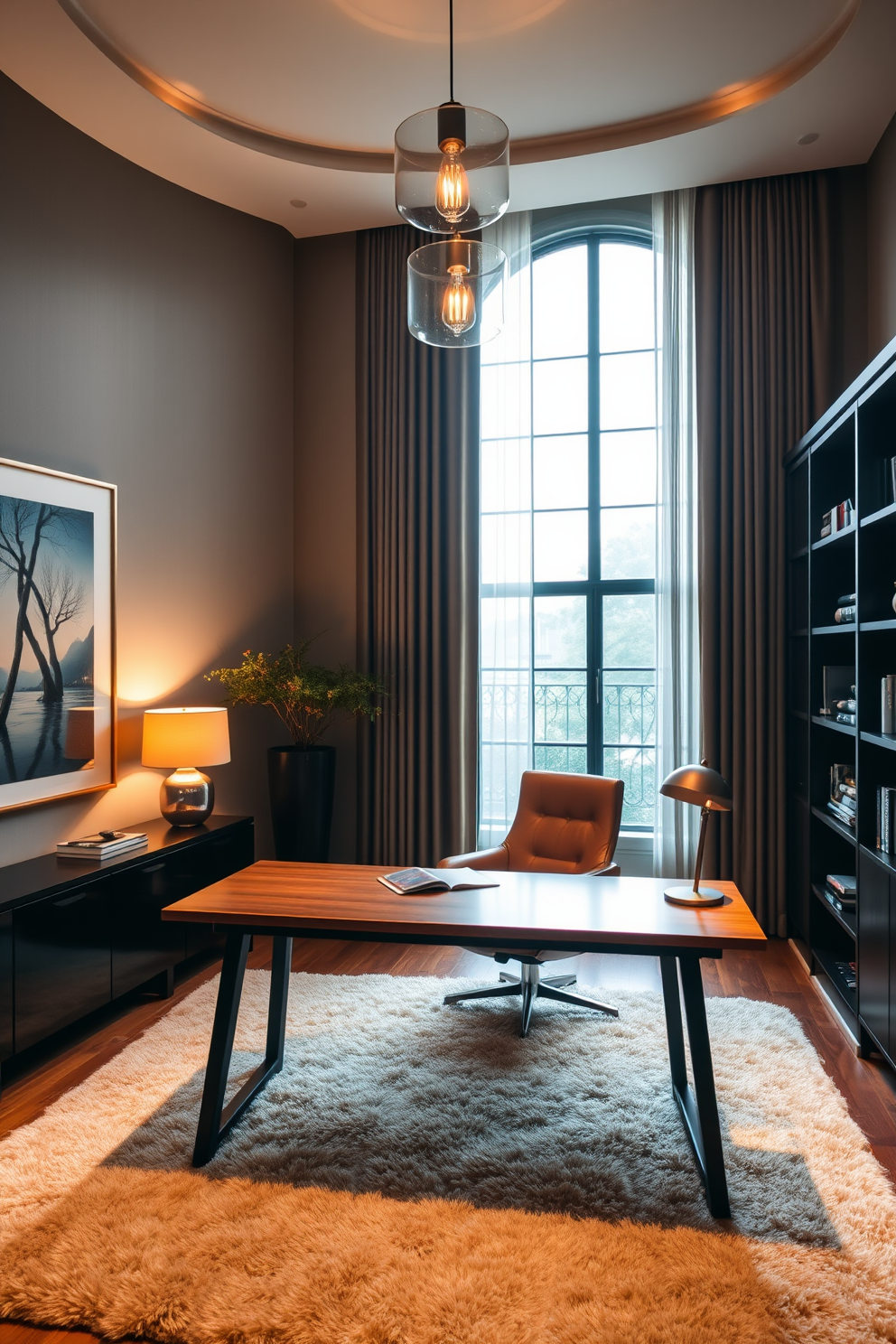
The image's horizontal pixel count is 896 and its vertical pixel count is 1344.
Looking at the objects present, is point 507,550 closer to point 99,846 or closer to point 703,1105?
point 99,846

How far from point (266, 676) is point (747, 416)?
2702mm

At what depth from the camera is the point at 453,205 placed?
215 centimetres

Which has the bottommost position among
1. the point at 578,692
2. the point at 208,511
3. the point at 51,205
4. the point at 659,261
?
the point at 578,692

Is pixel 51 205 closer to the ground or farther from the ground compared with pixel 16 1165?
farther from the ground

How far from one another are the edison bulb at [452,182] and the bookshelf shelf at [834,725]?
2.09 m

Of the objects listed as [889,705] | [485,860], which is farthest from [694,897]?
[485,860]

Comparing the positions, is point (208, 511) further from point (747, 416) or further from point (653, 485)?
point (747, 416)

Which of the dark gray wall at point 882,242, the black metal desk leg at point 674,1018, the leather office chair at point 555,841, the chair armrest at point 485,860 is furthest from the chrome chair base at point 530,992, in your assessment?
the dark gray wall at point 882,242

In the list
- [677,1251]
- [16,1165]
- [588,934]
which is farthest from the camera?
[16,1165]

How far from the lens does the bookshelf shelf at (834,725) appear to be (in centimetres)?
309

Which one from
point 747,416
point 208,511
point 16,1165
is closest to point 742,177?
point 747,416

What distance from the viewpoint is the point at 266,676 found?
14.1 ft

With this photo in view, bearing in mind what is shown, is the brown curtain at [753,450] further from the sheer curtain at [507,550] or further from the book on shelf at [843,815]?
the sheer curtain at [507,550]

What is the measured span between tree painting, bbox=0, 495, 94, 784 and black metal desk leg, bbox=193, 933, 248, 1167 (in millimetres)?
1284
